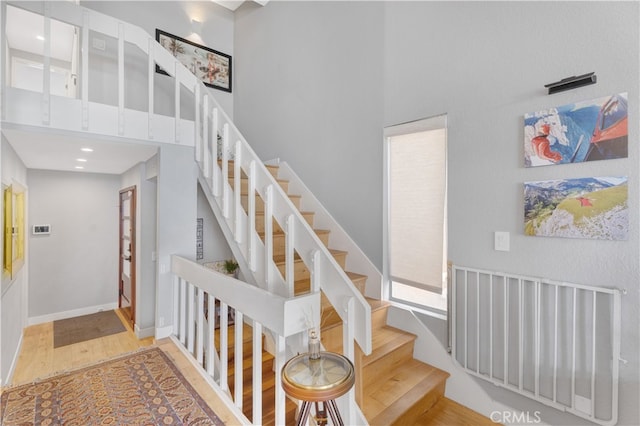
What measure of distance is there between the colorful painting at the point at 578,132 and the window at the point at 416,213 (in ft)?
1.93

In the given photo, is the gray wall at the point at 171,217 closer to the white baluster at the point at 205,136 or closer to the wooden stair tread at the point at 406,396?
the white baluster at the point at 205,136

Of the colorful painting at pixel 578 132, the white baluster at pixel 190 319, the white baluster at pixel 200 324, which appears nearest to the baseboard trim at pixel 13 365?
the white baluster at pixel 190 319

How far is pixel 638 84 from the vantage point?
1570mm

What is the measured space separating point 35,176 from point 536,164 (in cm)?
596

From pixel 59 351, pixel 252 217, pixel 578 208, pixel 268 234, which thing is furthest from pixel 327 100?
pixel 59 351

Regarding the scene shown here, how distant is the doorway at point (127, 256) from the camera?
398 centimetres

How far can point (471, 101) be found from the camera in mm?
2182

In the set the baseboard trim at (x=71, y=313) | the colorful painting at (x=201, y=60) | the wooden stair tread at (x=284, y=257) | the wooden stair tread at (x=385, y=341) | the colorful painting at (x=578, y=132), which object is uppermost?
the colorful painting at (x=201, y=60)

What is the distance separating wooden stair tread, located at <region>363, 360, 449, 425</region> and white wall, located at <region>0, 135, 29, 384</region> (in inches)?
120

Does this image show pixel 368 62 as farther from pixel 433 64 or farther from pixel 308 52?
pixel 308 52

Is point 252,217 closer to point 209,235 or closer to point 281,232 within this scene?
point 281,232

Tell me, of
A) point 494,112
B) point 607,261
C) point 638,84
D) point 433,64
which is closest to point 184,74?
point 433,64

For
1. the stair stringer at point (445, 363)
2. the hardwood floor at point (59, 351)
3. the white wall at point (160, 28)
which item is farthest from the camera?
the white wall at point (160, 28)

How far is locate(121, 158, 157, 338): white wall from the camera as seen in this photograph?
3.60 m
